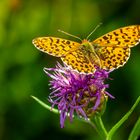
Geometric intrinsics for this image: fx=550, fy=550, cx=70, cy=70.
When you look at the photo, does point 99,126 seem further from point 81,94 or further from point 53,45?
point 53,45

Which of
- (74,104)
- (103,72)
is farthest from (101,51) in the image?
(74,104)

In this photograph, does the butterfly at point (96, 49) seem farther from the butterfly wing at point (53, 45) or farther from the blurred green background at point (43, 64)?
the blurred green background at point (43, 64)

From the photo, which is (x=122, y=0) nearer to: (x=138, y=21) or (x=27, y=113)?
(x=138, y=21)

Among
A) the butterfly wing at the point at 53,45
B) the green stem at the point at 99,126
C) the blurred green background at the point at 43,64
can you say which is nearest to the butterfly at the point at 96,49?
the butterfly wing at the point at 53,45

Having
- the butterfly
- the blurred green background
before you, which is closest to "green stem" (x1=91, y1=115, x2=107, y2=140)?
the butterfly

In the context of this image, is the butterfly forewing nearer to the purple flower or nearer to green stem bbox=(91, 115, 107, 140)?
the purple flower

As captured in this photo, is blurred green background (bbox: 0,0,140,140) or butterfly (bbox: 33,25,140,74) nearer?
butterfly (bbox: 33,25,140,74)

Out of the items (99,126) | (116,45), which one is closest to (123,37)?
(116,45)

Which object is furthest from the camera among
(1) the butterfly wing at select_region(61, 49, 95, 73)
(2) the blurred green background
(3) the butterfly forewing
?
(2) the blurred green background
